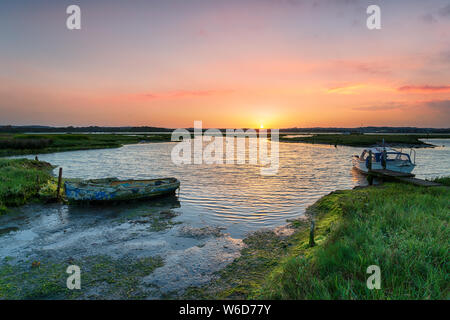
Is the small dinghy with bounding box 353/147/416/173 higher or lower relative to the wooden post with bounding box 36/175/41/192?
higher

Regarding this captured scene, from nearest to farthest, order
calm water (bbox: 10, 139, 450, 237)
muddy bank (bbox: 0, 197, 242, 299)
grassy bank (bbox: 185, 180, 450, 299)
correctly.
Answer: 1. grassy bank (bbox: 185, 180, 450, 299)
2. muddy bank (bbox: 0, 197, 242, 299)
3. calm water (bbox: 10, 139, 450, 237)

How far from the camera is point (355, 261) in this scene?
612 cm

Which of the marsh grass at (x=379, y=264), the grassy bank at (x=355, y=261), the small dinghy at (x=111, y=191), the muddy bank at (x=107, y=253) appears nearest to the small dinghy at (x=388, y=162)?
the grassy bank at (x=355, y=261)

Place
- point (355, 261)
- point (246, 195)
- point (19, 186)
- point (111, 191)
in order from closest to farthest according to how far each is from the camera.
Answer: point (355, 261) < point (111, 191) < point (19, 186) < point (246, 195)

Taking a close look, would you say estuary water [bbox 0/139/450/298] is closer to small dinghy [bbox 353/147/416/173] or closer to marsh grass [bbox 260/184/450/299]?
marsh grass [bbox 260/184/450/299]

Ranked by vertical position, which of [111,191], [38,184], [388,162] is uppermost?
[388,162]

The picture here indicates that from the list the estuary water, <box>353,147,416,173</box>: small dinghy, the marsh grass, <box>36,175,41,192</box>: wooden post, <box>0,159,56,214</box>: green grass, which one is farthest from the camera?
<box>353,147,416,173</box>: small dinghy

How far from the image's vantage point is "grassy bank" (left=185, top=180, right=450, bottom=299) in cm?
525

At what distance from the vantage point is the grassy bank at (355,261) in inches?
207

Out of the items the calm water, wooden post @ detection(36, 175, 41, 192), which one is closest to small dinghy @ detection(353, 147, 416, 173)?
the calm water

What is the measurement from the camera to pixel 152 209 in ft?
55.0

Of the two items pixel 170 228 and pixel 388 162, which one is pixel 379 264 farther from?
pixel 388 162

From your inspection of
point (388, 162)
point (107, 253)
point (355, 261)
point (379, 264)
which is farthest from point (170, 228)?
point (388, 162)
